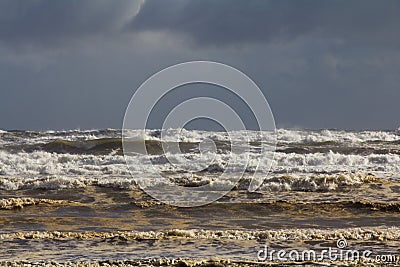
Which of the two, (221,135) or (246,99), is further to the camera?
(221,135)

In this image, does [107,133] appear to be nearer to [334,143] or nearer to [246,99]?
[334,143]

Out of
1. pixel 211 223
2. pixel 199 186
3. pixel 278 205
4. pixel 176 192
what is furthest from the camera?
pixel 199 186

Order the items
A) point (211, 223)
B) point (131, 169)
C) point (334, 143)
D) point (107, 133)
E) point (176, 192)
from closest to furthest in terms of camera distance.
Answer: point (211, 223) < point (176, 192) < point (131, 169) < point (334, 143) < point (107, 133)

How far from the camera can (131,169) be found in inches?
1091

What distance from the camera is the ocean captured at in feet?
33.8

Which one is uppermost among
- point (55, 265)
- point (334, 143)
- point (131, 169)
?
point (334, 143)

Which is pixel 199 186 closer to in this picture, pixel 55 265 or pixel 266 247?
pixel 266 247

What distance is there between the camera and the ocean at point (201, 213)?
10.3m

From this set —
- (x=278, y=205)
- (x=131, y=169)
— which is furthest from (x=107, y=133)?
(x=278, y=205)

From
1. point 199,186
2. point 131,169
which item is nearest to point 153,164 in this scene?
point 131,169

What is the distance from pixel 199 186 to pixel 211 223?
7146 mm

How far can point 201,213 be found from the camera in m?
16.8

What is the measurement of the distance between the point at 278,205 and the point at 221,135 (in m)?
30.7

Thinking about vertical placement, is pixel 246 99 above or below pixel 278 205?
above
